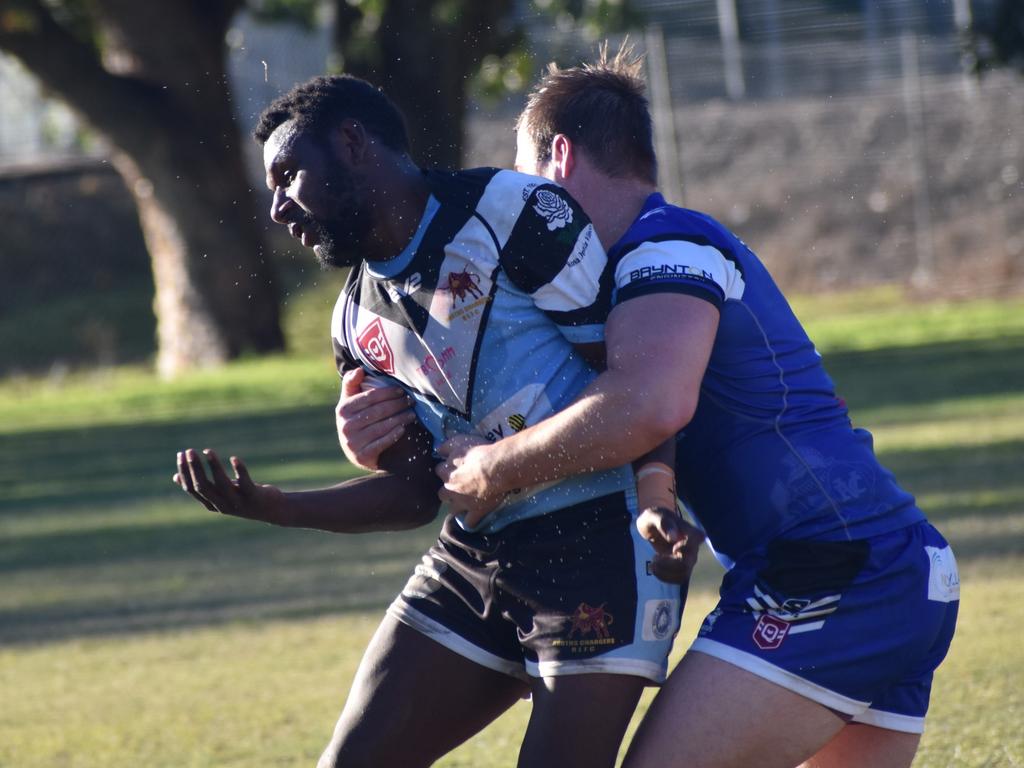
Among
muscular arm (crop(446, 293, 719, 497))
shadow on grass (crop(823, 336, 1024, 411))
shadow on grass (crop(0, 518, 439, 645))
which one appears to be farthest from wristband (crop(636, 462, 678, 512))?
shadow on grass (crop(823, 336, 1024, 411))

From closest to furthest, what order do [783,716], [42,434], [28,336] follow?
[783,716] < [42,434] < [28,336]

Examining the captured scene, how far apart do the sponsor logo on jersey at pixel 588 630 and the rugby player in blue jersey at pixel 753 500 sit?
0.17m

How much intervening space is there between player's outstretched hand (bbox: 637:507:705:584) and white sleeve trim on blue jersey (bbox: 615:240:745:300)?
1.63 feet

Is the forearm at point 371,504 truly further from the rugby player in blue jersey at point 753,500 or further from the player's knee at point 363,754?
the player's knee at point 363,754

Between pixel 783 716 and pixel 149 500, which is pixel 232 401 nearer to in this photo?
pixel 149 500

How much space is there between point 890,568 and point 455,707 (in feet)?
3.28

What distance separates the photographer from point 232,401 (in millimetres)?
17359

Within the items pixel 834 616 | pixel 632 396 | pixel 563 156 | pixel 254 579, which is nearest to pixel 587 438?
pixel 632 396

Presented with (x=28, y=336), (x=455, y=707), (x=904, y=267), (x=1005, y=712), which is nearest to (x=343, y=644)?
(x=1005, y=712)

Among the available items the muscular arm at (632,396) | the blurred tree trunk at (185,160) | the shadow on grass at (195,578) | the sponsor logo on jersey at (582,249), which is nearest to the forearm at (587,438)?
the muscular arm at (632,396)

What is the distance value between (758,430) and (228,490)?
3.64 ft

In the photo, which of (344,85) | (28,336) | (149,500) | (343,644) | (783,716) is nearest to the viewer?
→ (783,716)

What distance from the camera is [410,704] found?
11.8 feet

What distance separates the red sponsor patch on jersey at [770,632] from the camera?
3268 millimetres
